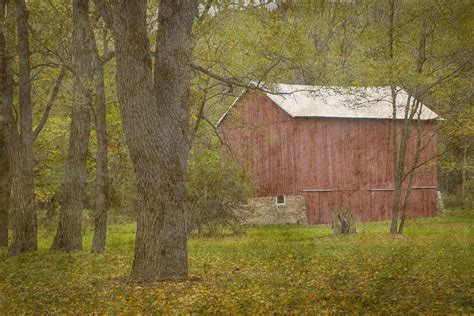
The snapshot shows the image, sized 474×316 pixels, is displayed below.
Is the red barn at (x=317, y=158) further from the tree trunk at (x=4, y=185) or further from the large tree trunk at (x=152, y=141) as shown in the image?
the large tree trunk at (x=152, y=141)

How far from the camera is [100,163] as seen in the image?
20172 mm

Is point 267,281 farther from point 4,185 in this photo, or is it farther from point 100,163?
point 4,185

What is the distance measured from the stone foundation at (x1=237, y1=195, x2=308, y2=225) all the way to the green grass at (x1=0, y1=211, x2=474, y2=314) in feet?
56.0

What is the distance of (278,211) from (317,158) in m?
3.66

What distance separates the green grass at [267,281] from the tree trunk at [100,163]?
2.78 feet

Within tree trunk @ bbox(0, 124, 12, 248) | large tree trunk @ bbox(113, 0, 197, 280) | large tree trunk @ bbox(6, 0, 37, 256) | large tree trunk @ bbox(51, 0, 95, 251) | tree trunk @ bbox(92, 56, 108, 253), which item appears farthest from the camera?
tree trunk @ bbox(0, 124, 12, 248)

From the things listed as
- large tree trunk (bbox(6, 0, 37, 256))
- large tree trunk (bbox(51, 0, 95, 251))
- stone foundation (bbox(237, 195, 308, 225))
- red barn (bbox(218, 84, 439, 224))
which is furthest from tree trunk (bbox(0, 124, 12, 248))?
stone foundation (bbox(237, 195, 308, 225))

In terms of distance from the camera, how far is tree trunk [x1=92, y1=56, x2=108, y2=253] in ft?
65.0

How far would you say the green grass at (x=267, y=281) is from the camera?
10.8m

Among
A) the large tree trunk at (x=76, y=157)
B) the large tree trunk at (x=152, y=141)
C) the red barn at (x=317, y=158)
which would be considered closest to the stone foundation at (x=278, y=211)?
the red barn at (x=317, y=158)

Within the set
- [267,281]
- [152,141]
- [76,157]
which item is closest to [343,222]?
[76,157]

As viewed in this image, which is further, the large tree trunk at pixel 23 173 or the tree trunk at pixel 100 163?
the large tree trunk at pixel 23 173

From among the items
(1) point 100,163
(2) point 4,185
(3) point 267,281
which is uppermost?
(1) point 100,163

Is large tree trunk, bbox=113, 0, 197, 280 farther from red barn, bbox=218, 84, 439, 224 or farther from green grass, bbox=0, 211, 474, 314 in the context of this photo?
red barn, bbox=218, 84, 439, 224
